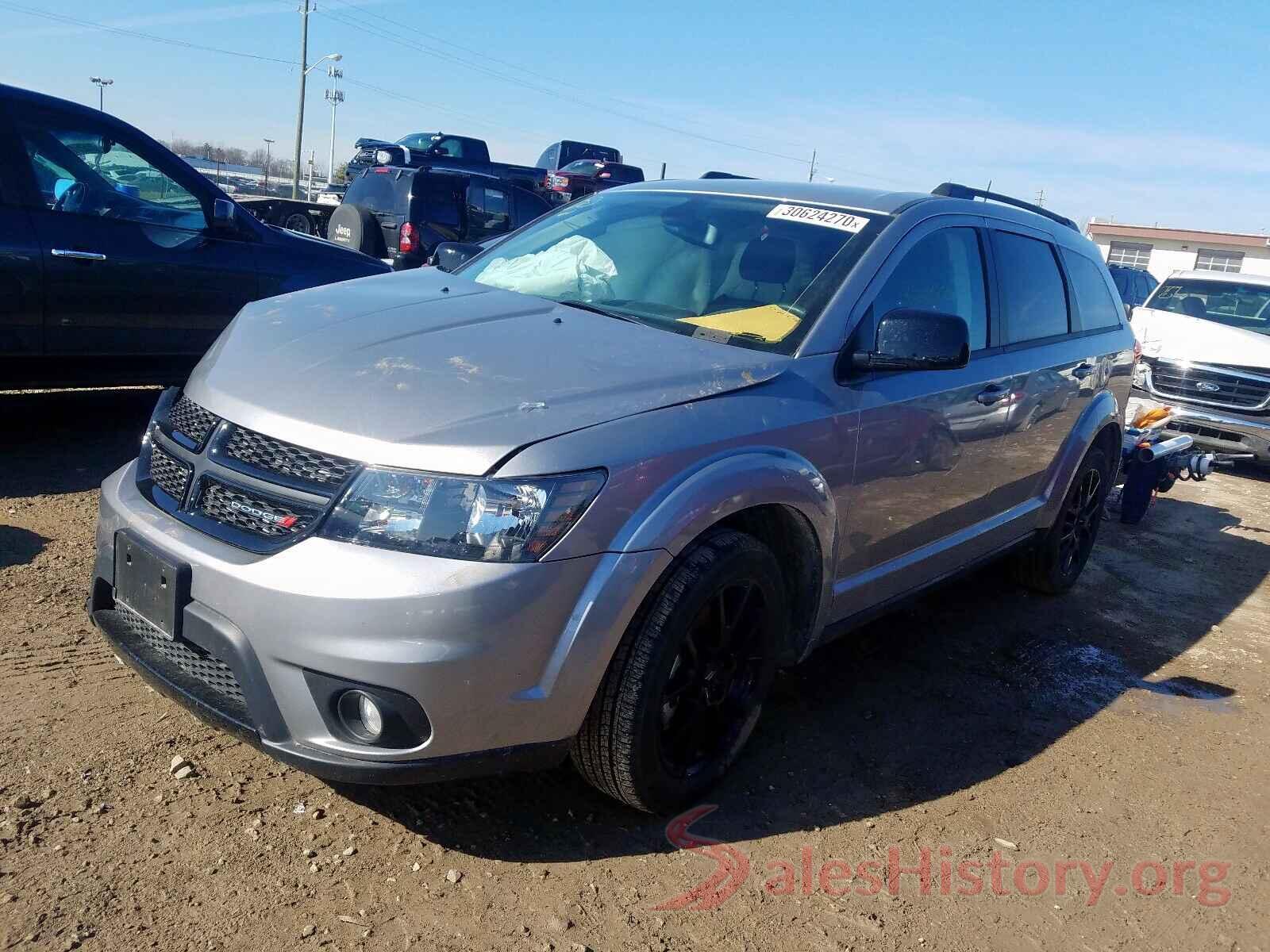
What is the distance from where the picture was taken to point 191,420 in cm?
276

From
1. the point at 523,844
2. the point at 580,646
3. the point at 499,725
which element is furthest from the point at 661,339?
the point at 523,844

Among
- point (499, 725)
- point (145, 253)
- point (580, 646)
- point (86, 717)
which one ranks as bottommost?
point (86, 717)

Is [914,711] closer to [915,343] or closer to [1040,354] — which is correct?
[915,343]

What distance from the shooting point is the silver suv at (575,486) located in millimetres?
2301

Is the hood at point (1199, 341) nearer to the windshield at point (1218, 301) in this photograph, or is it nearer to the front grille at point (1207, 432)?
the windshield at point (1218, 301)

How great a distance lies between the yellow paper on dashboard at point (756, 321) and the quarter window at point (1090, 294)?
7.59 feet

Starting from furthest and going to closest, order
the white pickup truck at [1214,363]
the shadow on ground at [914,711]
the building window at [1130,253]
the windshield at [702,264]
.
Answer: the building window at [1130,253] → the white pickup truck at [1214,363] → the windshield at [702,264] → the shadow on ground at [914,711]

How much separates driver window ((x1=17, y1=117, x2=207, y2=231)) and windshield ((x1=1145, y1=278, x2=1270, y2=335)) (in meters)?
9.33

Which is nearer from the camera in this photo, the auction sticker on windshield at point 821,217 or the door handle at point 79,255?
the auction sticker on windshield at point 821,217

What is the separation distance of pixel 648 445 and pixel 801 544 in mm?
808

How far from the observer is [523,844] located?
271 cm

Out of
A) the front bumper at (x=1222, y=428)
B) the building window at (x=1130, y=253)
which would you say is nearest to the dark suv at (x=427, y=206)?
the front bumper at (x=1222, y=428)

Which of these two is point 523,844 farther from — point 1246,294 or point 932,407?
point 1246,294

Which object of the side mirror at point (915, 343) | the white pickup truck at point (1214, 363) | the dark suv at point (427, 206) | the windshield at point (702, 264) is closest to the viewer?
the side mirror at point (915, 343)
